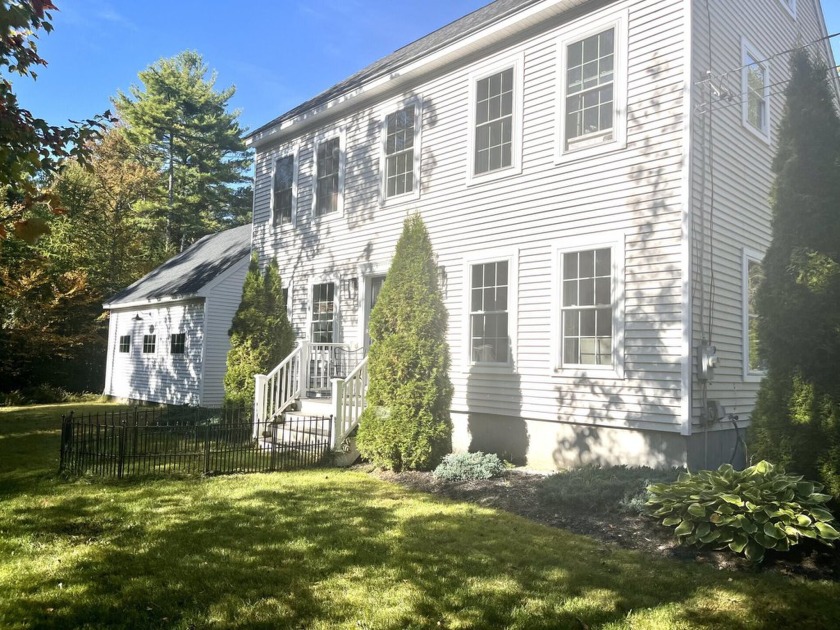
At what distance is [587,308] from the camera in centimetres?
853

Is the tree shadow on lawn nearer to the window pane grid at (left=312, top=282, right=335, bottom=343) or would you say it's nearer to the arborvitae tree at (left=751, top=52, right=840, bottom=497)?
the arborvitae tree at (left=751, top=52, right=840, bottom=497)

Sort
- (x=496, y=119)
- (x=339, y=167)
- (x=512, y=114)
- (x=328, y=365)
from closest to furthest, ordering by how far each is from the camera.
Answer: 1. (x=512, y=114)
2. (x=496, y=119)
3. (x=328, y=365)
4. (x=339, y=167)

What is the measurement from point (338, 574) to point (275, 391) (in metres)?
7.30

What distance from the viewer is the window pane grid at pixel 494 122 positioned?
10.1 meters

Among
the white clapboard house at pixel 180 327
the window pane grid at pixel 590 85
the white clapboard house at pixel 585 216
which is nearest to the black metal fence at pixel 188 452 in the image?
the white clapboard house at pixel 585 216

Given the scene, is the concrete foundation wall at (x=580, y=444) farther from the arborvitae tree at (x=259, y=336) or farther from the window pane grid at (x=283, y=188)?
the window pane grid at (x=283, y=188)

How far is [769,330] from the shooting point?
6.08 meters

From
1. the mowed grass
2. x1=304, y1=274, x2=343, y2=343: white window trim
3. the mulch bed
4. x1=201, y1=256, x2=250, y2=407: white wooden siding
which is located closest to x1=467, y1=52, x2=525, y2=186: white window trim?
x1=304, y1=274, x2=343, y2=343: white window trim

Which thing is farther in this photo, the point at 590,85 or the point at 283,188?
the point at 283,188

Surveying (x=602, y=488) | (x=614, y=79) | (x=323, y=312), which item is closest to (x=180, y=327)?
(x=323, y=312)

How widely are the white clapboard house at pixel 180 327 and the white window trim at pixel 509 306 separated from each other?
33.4 ft

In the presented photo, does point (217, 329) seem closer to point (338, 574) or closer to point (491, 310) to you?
point (491, 310)

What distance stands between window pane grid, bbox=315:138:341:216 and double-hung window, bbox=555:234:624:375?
5.94m

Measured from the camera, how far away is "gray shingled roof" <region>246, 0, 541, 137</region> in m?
10.3
